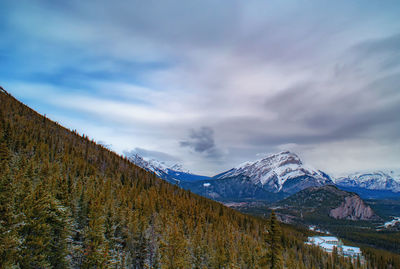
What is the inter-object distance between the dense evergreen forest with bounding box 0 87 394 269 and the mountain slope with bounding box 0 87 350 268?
0.49 feet

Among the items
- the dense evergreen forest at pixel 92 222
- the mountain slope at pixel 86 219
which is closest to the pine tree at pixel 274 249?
the dense evergreen forest at pixel 92 222

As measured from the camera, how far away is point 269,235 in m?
37.8

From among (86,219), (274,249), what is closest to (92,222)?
(86,219)

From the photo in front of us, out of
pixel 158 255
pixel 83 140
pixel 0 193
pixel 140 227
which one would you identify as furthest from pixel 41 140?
pixel 0 193

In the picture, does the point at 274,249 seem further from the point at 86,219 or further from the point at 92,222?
the point at 86,219

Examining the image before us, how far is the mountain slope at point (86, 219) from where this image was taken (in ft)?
103

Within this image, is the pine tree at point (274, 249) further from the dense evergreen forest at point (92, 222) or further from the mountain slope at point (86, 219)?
the mountain slope at point (86, 219)

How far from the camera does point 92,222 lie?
43.6 m

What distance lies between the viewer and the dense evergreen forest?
3155 centimetres

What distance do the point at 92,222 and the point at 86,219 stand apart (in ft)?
41.9

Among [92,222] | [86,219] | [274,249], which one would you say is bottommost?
[86,219]

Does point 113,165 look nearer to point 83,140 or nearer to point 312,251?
point 83,140

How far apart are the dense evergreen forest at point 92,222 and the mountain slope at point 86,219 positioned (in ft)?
0.49

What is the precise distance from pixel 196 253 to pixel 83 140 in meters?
126
